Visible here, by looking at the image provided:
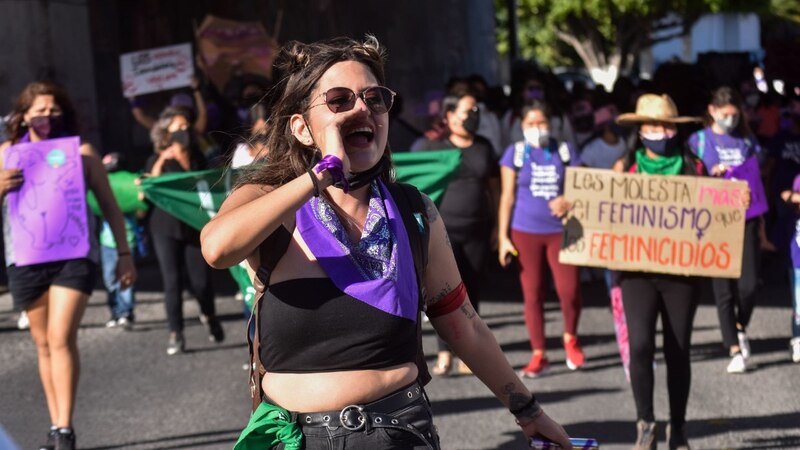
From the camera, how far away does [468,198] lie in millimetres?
9891

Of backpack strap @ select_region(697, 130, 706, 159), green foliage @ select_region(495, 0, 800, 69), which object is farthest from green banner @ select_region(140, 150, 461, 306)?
green foliage @ select_region(495, 0, 800, 69)

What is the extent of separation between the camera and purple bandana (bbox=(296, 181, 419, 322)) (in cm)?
353

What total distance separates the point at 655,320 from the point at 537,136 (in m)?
2.49

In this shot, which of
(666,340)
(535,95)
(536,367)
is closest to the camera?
(666,340)

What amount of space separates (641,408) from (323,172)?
4289 mm

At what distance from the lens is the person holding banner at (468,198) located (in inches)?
384

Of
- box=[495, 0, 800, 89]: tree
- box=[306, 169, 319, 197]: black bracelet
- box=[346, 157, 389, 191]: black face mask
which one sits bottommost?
box=[495, 0, 800, 89]: tree

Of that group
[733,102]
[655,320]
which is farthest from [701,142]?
[655,320]

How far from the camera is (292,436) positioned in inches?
138

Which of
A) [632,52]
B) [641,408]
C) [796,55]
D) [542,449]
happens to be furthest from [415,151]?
[632,52]

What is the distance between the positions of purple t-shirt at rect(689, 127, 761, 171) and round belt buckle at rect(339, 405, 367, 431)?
6907 mm

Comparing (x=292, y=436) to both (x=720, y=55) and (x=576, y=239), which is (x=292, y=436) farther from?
(x=720, y=55)

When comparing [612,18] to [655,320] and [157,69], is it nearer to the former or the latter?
[157,69]

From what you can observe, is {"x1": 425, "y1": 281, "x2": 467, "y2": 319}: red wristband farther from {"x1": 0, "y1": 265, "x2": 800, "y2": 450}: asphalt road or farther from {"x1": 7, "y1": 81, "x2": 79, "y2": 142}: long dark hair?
{"x1": 7, "y1": 81, "x2": 79, "y2": 142}: long dark hair
